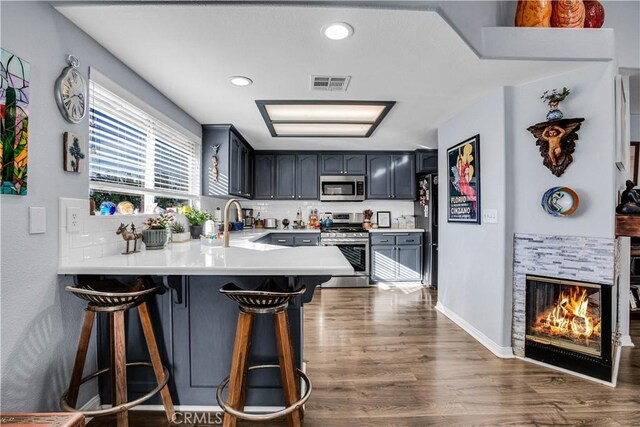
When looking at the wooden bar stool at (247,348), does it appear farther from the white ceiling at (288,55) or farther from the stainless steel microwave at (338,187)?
the stainless steel microwave at (338,187)

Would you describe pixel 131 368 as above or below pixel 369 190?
below

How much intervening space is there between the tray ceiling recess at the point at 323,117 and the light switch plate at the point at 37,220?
1.88 m

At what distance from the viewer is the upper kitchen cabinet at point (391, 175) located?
505 cm

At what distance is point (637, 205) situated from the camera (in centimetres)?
202

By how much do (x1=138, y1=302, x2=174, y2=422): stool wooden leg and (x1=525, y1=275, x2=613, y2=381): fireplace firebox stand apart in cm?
263

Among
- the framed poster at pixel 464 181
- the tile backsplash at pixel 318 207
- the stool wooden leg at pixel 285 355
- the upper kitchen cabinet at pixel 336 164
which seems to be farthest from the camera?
the tile backsplash at pixel 318 207

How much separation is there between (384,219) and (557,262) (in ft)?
10.2

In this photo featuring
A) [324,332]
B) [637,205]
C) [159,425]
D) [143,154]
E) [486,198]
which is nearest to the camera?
[159,425]

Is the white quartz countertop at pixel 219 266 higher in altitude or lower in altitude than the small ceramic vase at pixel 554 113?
lower

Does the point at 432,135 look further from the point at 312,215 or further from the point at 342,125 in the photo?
the point at 312,215

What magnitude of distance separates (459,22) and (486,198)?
154cm

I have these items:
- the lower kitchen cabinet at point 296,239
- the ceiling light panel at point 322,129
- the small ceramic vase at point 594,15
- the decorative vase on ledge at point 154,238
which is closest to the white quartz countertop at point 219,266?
the decorative vase on ledge at point 154,238

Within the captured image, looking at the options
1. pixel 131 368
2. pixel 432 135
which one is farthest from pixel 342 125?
pixel 131 368

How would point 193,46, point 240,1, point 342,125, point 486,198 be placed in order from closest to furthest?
point 240,1
point 193,46
point 486,198
point 342,125
